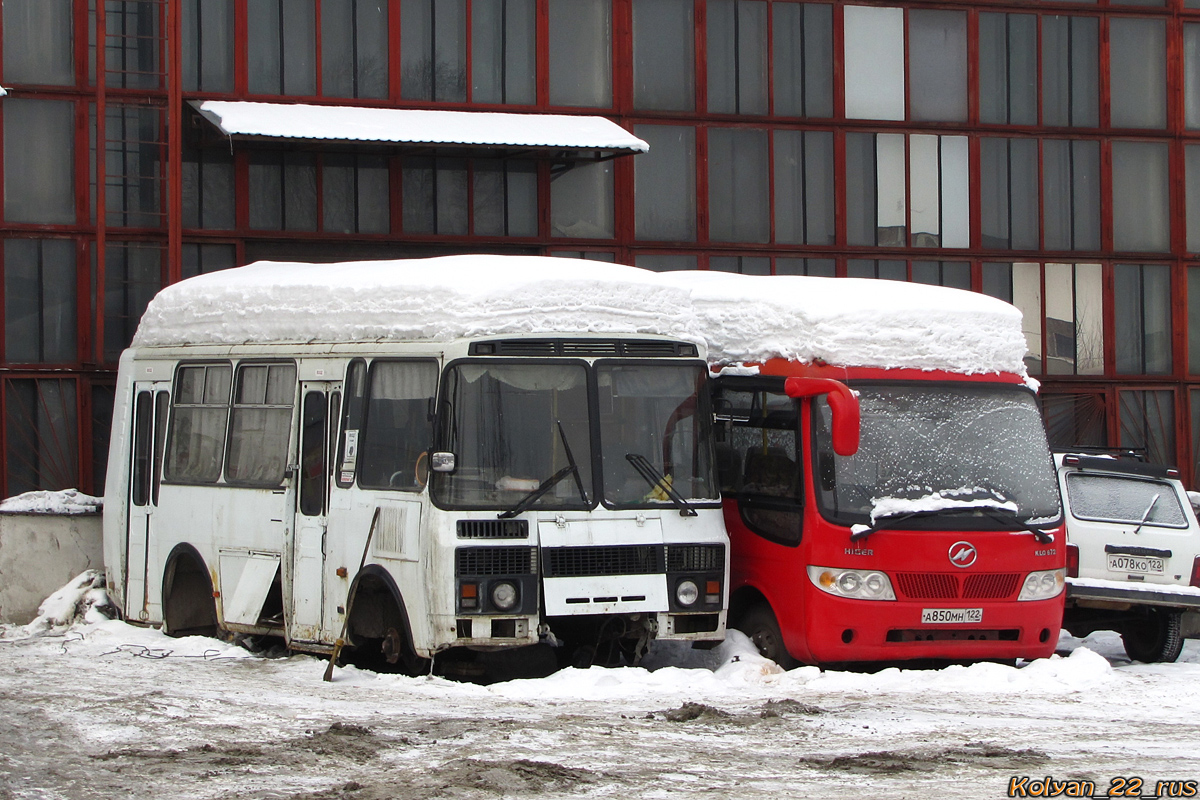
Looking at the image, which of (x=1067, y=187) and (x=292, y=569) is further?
(x=1067, y=187)

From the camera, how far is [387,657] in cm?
1184

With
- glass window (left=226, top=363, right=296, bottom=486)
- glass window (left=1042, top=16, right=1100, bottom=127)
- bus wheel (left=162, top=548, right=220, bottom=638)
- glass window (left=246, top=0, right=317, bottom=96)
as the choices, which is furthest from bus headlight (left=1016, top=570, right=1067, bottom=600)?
glass window (left=1042, top=16, right=1100, bottom=127)

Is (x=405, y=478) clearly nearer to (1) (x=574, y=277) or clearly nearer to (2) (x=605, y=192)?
(1) (x=574, y=277)

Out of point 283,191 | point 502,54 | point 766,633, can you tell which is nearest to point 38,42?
point 283,191

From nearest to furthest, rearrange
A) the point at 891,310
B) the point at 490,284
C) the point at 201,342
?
the point at 490,284
the point at 891,310
the point at 201,342

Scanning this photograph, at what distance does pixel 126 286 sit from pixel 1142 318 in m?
15.4

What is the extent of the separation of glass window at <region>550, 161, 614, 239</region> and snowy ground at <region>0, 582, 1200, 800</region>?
11.7 meters

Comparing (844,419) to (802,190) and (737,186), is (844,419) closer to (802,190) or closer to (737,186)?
(737,186)

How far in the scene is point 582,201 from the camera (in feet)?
78.5

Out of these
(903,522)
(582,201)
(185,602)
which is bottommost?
(185,602)

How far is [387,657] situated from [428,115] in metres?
12.2

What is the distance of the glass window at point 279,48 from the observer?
74.8 feet

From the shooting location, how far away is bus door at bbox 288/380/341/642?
12312mm

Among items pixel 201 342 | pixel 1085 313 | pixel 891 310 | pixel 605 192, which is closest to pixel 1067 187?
pixel 1085 313
